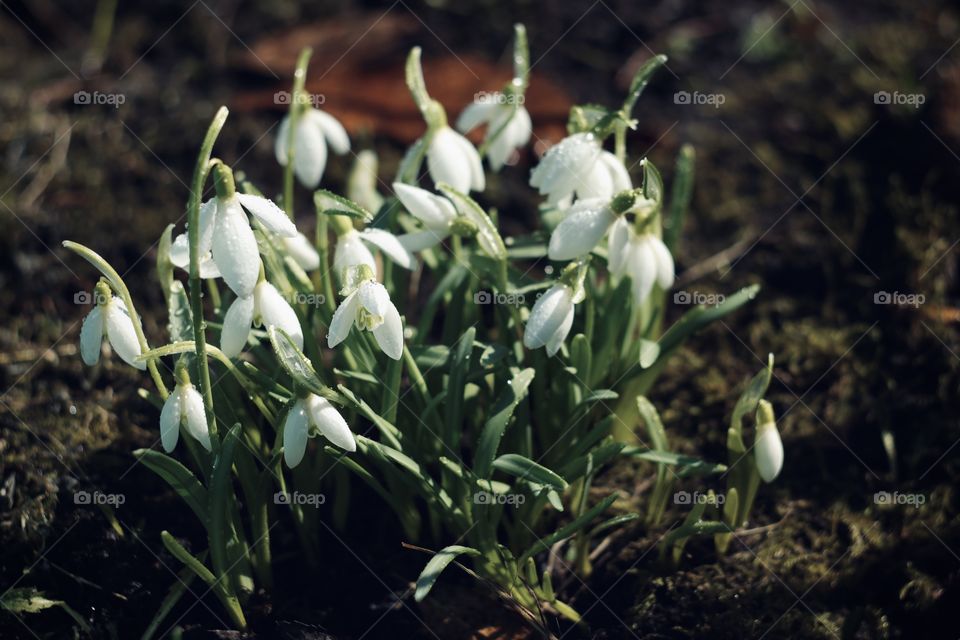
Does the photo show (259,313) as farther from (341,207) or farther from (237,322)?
(341,207)

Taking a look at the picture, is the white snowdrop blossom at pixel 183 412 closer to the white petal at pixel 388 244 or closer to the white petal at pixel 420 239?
the white petal at pixel 388 244

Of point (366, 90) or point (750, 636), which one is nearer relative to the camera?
point (750, 636)

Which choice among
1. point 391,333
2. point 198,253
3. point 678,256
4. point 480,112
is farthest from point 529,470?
point 678,256

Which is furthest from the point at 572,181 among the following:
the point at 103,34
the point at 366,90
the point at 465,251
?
the point at 103,34

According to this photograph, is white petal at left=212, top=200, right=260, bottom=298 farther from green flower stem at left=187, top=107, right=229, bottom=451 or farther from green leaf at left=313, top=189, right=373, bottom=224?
green leaf at left=313, top=189, right=373, bottom=224

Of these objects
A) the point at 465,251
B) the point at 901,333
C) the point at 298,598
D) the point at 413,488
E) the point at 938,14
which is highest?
the point at 938,14

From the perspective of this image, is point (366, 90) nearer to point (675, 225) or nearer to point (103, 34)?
point (103, 34)
